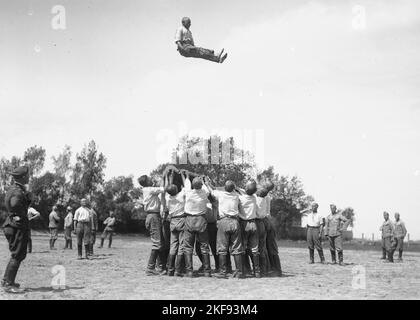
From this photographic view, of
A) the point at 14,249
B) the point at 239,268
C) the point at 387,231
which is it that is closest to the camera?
the point at 14,249

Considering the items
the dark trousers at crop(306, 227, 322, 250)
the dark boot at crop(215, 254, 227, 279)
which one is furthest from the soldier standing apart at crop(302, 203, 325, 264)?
the dark boot at crop(215, 254, 227, 279)

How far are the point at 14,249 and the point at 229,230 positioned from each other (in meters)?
4.76

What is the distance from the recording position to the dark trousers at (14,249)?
8156 millimetres

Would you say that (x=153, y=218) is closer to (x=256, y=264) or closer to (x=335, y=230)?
(x=256, y=264)

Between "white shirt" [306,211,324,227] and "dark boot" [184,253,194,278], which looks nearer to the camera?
"dark boot" [184,253,194,278]

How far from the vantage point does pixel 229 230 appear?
35.6ft

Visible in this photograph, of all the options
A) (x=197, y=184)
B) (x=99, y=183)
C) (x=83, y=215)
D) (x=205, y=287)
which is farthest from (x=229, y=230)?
(x=99, y=183)

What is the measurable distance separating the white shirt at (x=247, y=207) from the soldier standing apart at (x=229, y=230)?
19cm

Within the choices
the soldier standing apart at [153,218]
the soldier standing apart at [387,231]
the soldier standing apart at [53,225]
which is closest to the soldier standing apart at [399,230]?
the soldier standing apart at [387,231]

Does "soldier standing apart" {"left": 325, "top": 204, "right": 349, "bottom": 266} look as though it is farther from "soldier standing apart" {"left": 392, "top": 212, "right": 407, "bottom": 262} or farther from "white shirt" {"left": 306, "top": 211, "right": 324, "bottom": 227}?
"soldier standing apart" {"left": 392, "top": 212, "right": 407, "bottom": 262}

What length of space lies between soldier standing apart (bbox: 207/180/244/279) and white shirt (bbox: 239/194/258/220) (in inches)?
7.6

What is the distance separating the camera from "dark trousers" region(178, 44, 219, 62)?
10.6 metres
